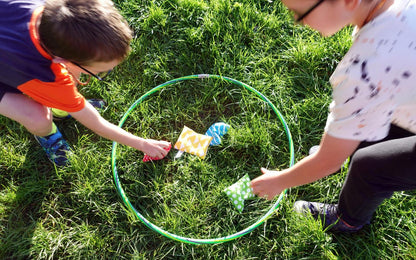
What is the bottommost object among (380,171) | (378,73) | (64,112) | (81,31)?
(64,112)

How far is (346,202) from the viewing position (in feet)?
6.47

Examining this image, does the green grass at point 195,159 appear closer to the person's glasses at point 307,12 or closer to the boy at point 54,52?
the boy at point 54,52

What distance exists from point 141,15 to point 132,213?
64.0 inches

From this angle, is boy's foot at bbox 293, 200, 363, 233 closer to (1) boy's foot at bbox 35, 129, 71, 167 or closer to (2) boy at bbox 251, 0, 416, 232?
(2) boy at bbox 251, 0, 416, 232

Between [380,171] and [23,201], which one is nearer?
[380,171]

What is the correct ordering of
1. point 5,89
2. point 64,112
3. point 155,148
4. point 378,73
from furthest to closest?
point 64,112, point 155,148, point 5,89, point 378,73

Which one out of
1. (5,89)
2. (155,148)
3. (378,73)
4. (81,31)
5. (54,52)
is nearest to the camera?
(378,73)

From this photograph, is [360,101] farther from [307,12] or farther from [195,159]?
[195,159]

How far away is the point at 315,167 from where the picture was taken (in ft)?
5.10

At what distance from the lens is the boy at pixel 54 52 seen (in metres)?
1.70

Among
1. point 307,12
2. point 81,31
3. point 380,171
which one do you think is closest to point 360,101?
point 307,12

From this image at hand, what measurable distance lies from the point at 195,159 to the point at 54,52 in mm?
1090

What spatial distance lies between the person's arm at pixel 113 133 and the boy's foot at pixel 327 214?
93 centimetres

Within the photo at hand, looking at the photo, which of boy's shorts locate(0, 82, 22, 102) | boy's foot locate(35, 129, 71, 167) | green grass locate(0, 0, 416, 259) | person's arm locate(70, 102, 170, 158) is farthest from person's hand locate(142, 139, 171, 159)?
boy's shorts locate(0, 82, 22, 102)
